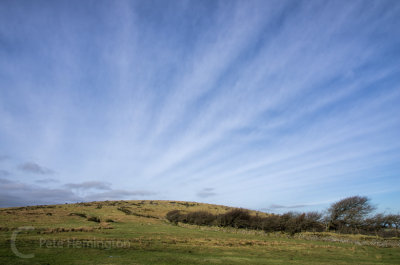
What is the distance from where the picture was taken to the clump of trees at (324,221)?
49.3 m

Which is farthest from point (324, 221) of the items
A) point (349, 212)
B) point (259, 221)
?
point (259, 221)

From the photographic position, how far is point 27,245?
1836 cm

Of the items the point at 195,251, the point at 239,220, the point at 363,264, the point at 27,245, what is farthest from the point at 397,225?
the point at 27,245

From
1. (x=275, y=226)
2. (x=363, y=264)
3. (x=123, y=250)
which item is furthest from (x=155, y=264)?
(x=275, y=226)

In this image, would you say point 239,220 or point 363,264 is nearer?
point 363,264

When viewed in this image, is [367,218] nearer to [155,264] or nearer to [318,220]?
[318,220]

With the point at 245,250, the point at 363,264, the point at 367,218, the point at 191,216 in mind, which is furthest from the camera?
the point at 191,216

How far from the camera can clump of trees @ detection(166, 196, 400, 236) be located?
49312 mm

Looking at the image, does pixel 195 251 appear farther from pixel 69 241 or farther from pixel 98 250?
pixel 69 241

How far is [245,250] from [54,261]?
15.6 metres

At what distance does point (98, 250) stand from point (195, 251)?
25.6 ft

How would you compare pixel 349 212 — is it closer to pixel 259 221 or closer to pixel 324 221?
pixel 324 221

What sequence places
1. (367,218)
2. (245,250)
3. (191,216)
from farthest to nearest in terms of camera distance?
1. (191,216)
2. (367,218)
3. (245,250)

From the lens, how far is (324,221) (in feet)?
187
